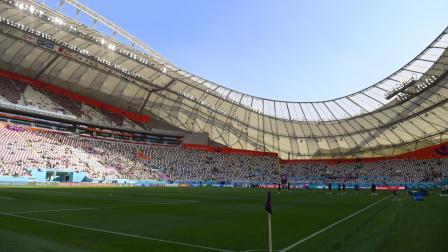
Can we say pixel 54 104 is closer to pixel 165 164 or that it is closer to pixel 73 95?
pixel 73 95

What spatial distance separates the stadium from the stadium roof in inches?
8.8

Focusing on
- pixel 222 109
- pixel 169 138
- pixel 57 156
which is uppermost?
pixel 222 109

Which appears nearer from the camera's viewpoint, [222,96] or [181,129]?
[222,96]

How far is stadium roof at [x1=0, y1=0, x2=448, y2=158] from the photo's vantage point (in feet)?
153

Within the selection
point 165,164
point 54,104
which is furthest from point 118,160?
point 54,104

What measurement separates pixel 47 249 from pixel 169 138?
74159 millimetres

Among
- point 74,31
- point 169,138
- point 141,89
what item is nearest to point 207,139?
point 169,138

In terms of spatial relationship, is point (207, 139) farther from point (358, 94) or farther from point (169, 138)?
point (358, 94)

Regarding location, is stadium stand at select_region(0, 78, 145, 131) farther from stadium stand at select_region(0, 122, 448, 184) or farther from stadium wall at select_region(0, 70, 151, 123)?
stadium stand at select_region(0, 122, 448, 184)

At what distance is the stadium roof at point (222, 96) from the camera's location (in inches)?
1834

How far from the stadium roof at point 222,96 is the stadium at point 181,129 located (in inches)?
8.8

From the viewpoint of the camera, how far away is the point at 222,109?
72.4 m

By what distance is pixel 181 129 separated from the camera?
81.4 meters

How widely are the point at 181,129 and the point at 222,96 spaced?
1948 centimetres
